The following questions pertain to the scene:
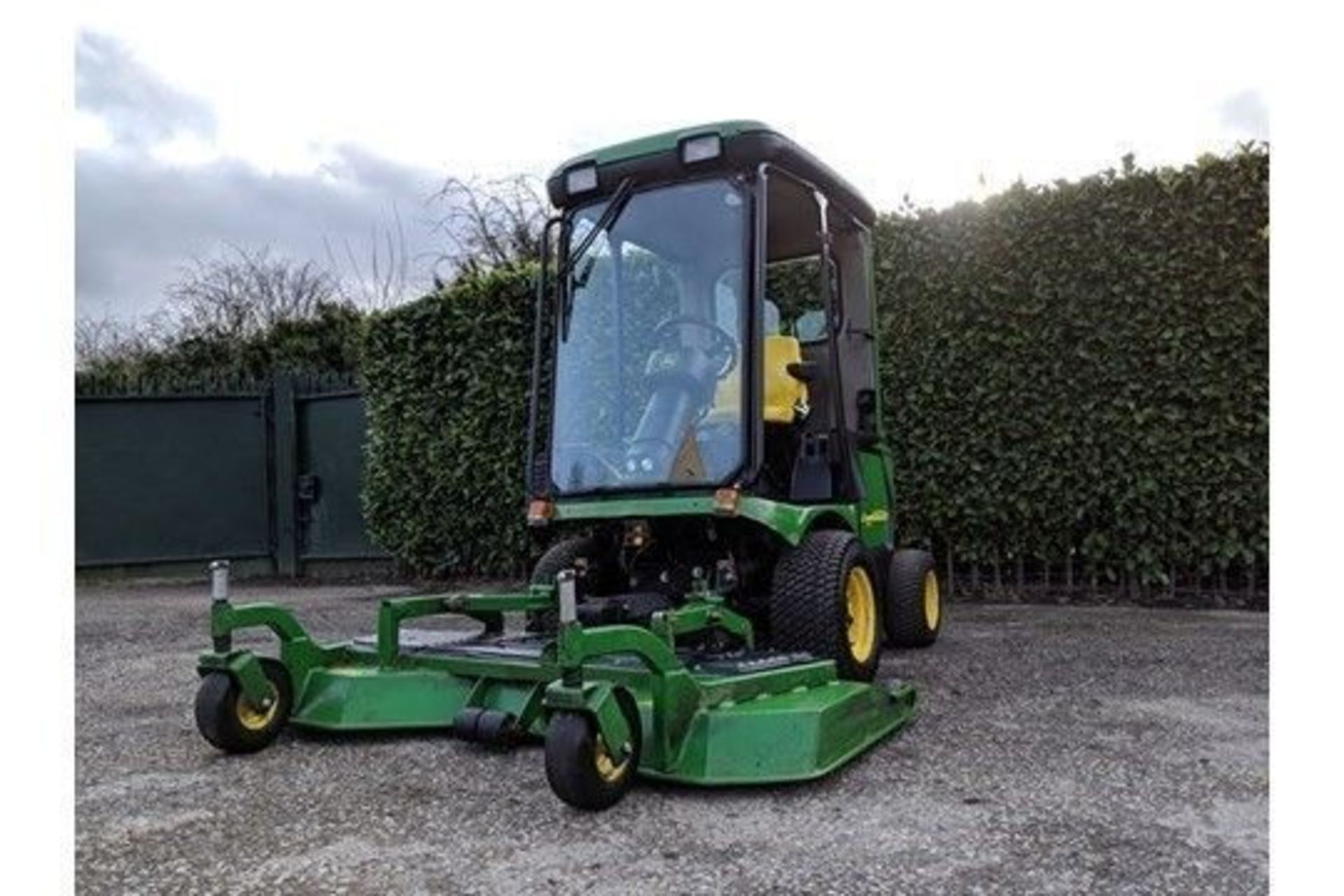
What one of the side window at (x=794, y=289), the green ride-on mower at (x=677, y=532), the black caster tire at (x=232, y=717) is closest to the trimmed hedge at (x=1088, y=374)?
the side window at (x=794, y=289)

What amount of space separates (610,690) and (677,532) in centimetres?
143

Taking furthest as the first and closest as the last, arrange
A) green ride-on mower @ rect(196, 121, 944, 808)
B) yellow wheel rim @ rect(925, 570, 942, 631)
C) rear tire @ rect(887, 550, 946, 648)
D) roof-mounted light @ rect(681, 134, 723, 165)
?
1. yellow wheel rim @ rect(925, 570, 942, 631)
2. rear tire @ rect(887, 550, 946, 648)
3. roof-mounted light @ rect(681, 134, 723, 165)
4. green ride-on mower @ rect(196, 121, 944, 808)

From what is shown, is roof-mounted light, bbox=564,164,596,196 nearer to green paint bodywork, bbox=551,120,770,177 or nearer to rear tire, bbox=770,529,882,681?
green paint bodywork, bbox=551,120,770,177

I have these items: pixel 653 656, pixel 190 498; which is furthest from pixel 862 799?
pixel 190 498

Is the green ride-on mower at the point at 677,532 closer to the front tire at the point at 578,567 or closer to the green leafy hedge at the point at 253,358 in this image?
the front tire at the point at 578,567

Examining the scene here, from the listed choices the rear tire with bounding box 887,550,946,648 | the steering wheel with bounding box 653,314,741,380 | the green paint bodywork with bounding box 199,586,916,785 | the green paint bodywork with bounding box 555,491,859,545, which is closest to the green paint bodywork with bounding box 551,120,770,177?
the steering wheel with bounding box 653,314,741,380

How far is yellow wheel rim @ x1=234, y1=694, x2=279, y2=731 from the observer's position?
10.8 feet

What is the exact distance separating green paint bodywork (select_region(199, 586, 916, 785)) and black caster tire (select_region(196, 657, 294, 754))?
0.05m

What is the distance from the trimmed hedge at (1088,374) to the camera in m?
6.03

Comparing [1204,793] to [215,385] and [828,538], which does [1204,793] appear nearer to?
[828,538]

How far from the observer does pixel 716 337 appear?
13.4 feet

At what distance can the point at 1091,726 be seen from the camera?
3.52 meters
